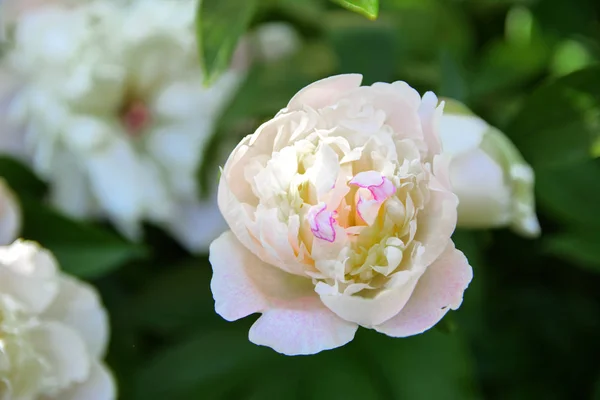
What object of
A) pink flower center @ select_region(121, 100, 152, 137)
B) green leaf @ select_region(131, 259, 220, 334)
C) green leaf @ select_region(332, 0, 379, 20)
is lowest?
green leaf @ select_region(131, 259, 220, 334)

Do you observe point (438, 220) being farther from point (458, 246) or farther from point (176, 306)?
point (176, 306)

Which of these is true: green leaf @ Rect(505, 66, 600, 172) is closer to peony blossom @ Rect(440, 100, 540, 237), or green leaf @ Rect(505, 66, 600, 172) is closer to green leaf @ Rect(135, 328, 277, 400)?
peony blossom @ Rect(440, 100, 540, 237)

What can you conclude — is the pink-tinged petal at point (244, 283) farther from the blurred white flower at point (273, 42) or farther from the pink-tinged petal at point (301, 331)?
the blurred white flower at point (273, 42)

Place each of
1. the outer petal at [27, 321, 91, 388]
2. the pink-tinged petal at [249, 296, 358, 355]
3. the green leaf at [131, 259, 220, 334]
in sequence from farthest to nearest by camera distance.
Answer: the green leaf at [131, 259, 220, 334] < the outer petal at [27, 321, 91, 388] < the pink-tinged petal at [249, 296, 358, 355]

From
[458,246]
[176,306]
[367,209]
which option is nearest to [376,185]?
[367,209]

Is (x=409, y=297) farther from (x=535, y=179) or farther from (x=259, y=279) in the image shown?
(x=535, y=179)

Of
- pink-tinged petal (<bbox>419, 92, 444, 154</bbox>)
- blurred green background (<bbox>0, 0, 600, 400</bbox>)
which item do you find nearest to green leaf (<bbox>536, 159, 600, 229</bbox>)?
blurred green background (<bbox>0, 0, 600, 400</bbox>)

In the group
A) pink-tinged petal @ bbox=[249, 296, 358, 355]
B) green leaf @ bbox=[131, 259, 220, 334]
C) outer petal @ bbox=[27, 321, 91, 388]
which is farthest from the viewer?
green leaf @ bbox=[131, 259, 220, 334]
